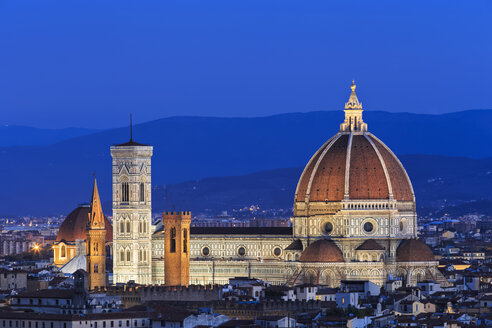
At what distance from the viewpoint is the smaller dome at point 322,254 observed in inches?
5108

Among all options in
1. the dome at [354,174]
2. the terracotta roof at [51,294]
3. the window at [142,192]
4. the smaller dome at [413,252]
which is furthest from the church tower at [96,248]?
the terracotta roof at [51,294]

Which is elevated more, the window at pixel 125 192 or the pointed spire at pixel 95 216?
the window at pixel 125 192

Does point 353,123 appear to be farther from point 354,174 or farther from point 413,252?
point 413,252

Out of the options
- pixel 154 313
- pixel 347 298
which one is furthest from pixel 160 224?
pixel 154 313

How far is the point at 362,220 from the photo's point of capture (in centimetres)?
13325

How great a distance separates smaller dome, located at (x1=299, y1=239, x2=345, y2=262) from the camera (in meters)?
130

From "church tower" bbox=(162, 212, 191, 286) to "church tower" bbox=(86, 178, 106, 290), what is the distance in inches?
175

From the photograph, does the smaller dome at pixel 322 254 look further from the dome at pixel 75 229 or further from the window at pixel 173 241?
the dome at pixel 75 229

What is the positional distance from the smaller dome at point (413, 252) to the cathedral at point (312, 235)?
7cm

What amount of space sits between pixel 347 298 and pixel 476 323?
14118mm

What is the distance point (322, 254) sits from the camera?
129750mm

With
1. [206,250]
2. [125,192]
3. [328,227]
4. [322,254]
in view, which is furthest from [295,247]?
[125,192]

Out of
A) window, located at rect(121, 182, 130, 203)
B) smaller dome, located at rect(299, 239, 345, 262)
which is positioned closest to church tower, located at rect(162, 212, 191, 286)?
window, located at rect(121, 182, 130, 203)

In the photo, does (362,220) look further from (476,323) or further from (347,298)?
(476,323)
